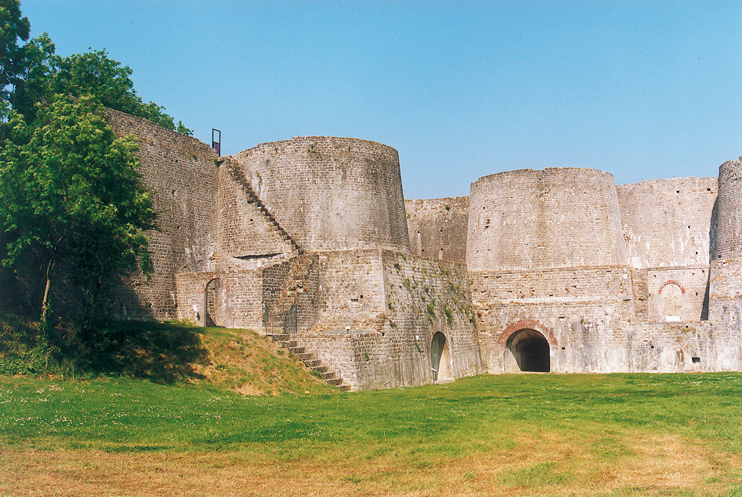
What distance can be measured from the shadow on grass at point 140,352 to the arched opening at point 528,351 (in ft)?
51.0

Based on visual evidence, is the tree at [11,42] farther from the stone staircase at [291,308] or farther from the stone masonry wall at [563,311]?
the stone masonry wall at [563,311]

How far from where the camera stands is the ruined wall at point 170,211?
2702 centimetres

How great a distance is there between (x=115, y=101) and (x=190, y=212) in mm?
10529

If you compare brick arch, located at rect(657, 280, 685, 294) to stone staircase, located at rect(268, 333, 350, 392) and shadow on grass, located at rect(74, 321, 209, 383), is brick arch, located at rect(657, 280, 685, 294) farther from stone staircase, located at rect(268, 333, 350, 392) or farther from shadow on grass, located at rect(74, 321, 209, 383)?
shadow on grass, located at rect(74, 321, 209, 383)

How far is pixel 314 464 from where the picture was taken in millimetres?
11070

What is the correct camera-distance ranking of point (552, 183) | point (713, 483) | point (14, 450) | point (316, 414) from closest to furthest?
point (713, 483) → point (14, 450) → point (316, 414) → point (552, 183)

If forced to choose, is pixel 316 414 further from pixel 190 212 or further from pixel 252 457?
pixel 190 212

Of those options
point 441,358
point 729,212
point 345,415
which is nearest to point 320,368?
point 345,415

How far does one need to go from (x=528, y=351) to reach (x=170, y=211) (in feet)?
60.2

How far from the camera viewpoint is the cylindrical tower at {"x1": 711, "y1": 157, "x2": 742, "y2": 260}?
34.2 meters

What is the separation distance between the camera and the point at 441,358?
28.6 metres

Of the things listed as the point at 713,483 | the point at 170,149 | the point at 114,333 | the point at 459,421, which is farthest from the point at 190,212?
the point at 713,483

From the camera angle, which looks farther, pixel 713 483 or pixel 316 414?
pixel 316 414

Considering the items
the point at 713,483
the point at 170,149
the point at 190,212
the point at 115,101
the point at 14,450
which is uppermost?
the point at 115,101
